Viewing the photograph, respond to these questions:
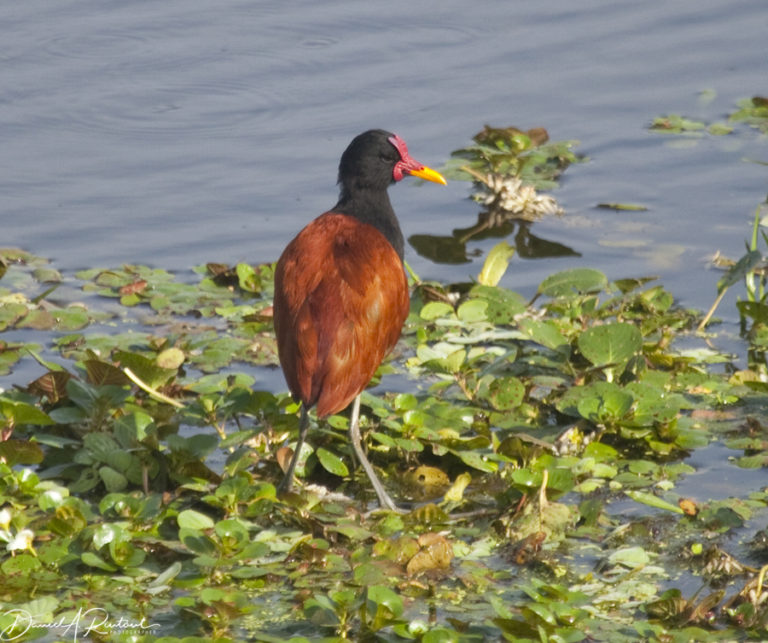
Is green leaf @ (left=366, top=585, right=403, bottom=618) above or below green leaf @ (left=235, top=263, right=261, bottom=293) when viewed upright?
below

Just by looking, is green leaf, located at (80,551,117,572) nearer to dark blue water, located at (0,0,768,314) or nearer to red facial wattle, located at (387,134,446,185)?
red facial wattle, located at (387,134,446,185)

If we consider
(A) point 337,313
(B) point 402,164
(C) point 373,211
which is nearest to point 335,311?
A: (A) point 337,313

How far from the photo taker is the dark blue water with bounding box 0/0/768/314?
7.62 metres

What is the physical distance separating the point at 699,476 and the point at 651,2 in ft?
20.9

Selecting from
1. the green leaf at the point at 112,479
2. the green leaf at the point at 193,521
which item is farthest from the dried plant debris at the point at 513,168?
the green leaf at the point at 193,521

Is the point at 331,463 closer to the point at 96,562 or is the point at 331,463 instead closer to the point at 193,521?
the point at 193,521

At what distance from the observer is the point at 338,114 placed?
29.6 ft

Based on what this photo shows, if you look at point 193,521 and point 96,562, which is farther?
point 193,521

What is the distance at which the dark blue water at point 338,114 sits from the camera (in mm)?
7617

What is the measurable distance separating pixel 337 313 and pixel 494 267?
1.95 metres

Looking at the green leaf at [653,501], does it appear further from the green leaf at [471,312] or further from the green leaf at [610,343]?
the green leaf at [471,312]

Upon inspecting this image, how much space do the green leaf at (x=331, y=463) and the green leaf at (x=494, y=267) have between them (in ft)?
6.16

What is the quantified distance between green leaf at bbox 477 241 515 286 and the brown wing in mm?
1384

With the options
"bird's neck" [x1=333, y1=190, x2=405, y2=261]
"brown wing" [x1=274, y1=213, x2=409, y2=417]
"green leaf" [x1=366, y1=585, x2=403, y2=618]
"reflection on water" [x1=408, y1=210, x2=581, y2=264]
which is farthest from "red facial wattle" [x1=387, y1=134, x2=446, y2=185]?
"green leaf" [x1=366, y1=585, x2=403, y2=618]
